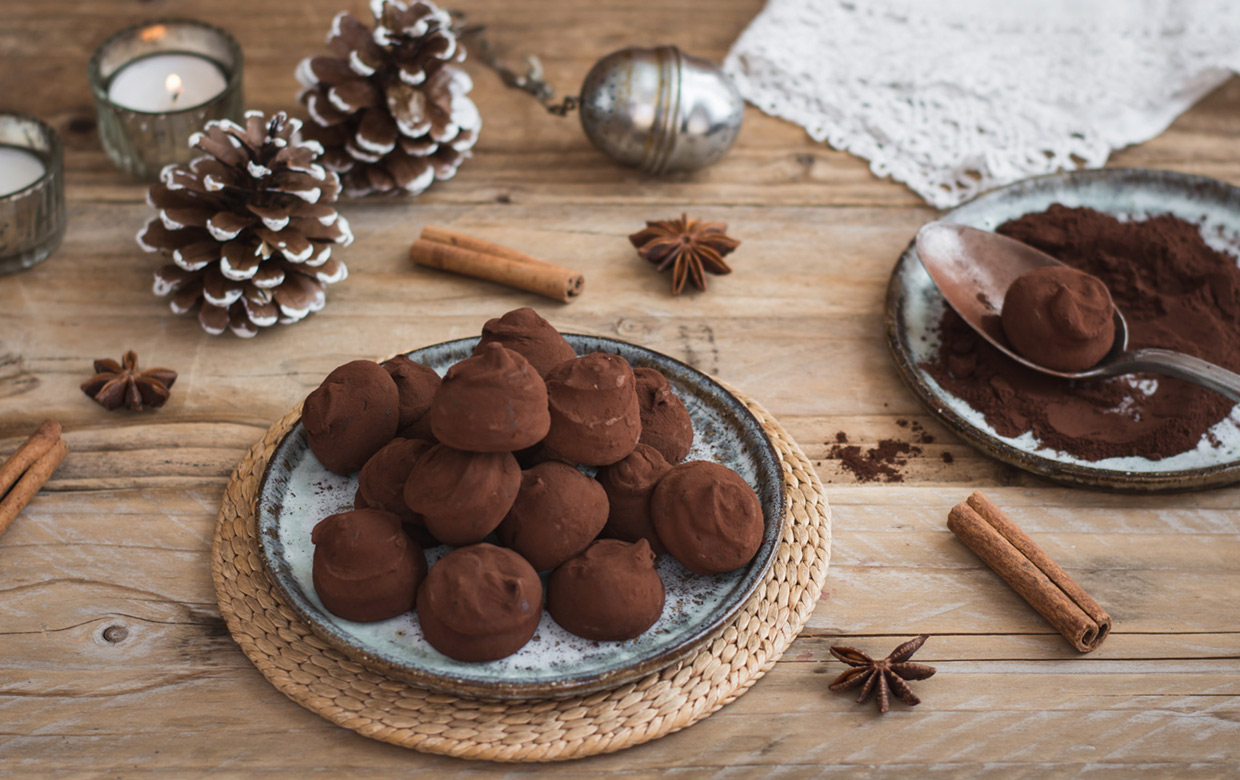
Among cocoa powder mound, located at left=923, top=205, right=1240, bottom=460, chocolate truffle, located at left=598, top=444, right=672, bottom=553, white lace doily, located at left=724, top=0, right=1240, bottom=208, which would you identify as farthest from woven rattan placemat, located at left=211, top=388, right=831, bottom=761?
white lace doily, located at left=724, top=0, right=1240, bottom=208

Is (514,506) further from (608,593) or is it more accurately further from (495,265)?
(495,265)

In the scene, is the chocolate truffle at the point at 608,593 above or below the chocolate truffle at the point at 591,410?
below

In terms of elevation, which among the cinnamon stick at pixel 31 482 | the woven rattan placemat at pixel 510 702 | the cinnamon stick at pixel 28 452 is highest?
the woven rattan placemat at pixel 510 702

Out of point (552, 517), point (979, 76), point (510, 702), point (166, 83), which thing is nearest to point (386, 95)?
point (166, 83)

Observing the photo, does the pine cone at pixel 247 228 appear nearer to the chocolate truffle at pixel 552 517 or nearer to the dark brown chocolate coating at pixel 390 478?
the dark brown chocolate coating at pixel 390 478

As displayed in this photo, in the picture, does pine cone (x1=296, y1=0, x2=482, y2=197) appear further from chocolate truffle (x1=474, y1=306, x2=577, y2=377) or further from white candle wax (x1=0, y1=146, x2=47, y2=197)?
chocolate truffle (x1=474, y1=306, x2=577, y2=377)

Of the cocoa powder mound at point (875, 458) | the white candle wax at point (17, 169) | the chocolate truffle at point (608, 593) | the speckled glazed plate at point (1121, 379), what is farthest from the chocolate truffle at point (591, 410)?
the white candle wax at point (17, 169)

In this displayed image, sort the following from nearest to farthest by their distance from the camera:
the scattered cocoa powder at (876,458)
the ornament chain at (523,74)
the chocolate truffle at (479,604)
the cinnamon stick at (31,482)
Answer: the chocolate truffle at (479,604), the cinnamon stick at (31,482), the scattered cocoa powder at (876,458), the ornament chain at (523,74)
